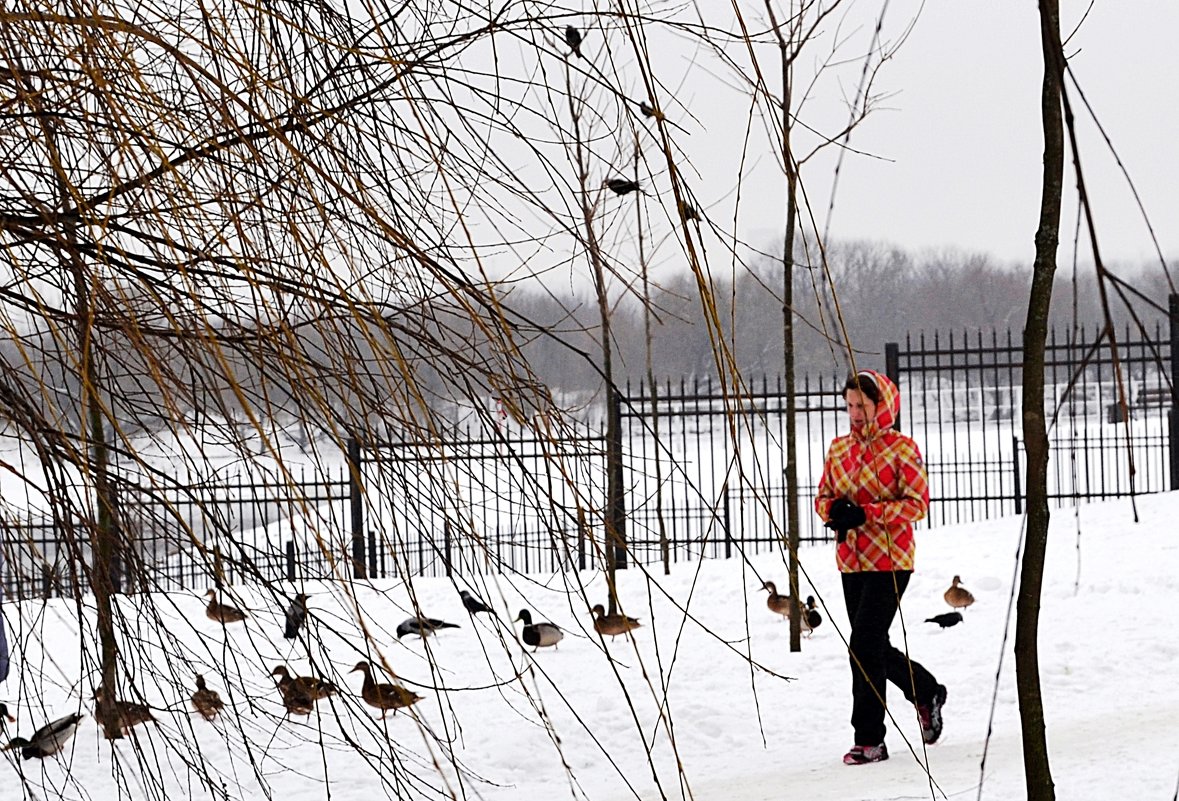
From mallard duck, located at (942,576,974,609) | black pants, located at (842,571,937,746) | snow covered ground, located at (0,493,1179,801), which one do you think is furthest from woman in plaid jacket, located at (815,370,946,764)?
mallard duck, located at (942,576,974,609)

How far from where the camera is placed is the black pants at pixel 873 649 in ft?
15.7

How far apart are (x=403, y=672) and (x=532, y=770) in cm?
186

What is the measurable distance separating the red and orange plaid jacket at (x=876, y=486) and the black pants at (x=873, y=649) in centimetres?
8

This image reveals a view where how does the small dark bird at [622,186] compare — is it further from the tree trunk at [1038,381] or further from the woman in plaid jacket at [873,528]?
the woman in plaid jacket at [873,528]

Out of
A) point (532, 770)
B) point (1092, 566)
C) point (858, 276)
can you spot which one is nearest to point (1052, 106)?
point (532, 770)

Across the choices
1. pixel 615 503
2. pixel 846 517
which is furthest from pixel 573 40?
pixel 846 517

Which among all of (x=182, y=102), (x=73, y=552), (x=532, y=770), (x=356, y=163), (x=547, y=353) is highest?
(x=182, y=102)

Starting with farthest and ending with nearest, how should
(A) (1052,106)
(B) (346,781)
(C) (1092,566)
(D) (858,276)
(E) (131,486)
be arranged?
(D) (858,276) < (C) (1092,566) < (B) (346,781) < (E) (131,486) < (A) (1052,106)

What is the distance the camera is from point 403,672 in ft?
24.1

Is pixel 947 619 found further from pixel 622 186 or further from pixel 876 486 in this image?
pixel 622 186

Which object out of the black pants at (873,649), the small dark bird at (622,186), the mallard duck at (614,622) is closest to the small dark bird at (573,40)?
the small dark bird at (622,186)

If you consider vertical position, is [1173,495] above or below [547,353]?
below

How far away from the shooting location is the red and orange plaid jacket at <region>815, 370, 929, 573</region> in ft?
16.3

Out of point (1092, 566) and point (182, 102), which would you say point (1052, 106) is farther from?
point (1092, 566)
